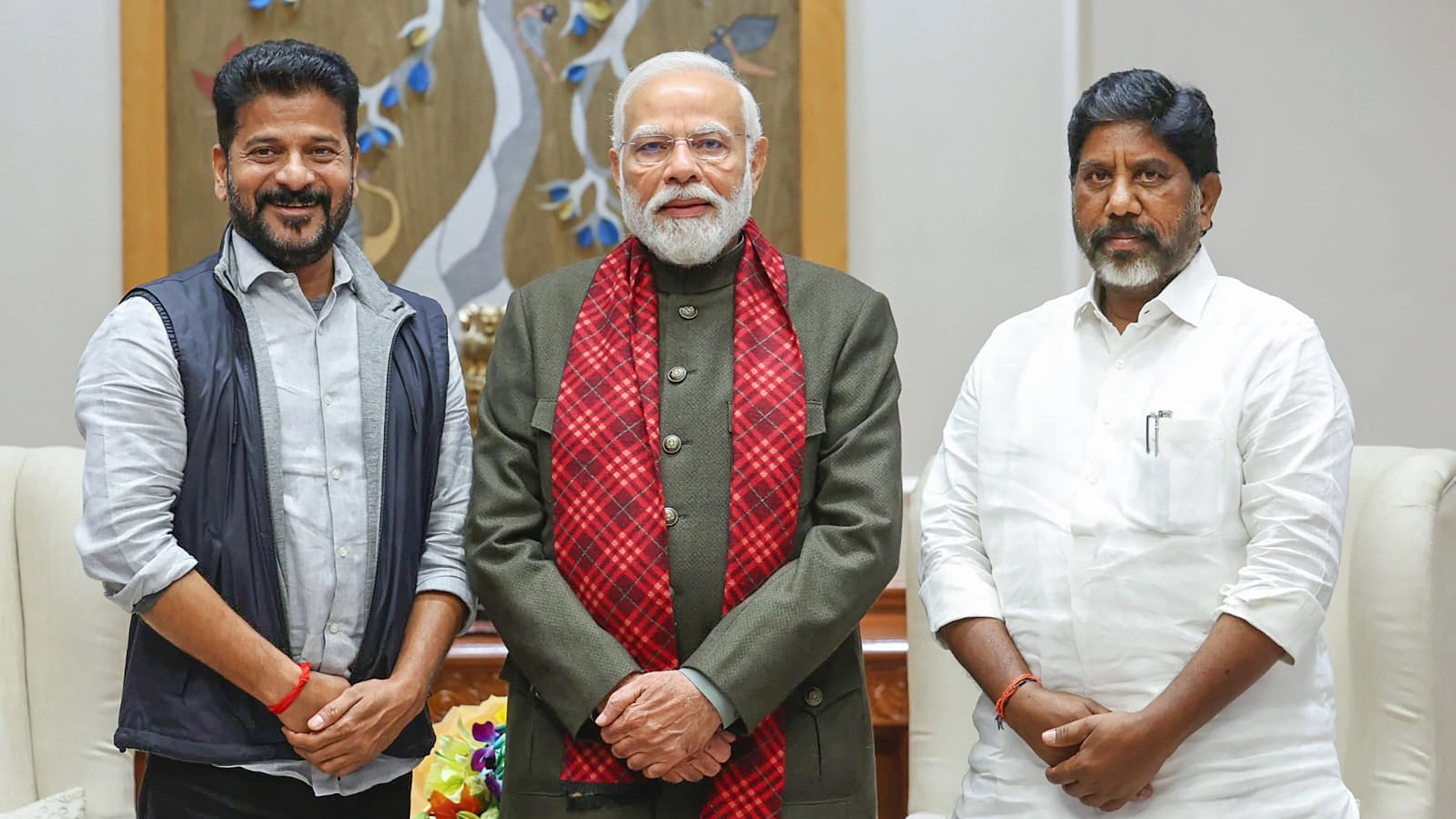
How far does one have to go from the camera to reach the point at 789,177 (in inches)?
142

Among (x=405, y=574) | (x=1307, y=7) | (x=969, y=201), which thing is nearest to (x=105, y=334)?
(x=405, y=574)

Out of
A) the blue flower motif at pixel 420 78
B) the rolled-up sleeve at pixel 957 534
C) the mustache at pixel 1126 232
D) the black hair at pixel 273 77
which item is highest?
the blue flower motif at pixel 420 78

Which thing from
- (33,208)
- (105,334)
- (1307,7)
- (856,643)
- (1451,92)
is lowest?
(856,643)

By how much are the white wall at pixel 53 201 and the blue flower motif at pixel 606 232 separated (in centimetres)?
119

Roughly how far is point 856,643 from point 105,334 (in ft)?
3.78

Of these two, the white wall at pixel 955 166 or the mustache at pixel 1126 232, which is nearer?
the mustache at pixel 1126 232

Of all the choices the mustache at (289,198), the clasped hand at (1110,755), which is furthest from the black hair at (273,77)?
the clasped hand at (1110,755)

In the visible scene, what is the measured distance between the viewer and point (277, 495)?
2.04 metres

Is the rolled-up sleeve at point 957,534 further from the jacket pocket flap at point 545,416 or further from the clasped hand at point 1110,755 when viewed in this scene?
the jacket pocket flap at point 545,416

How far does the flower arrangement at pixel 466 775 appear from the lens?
2.27 m

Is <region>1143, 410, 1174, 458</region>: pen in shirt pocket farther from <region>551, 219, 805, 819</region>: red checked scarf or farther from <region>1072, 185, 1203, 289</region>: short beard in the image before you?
<region>551, 219, 805, 819</region>: red checked scarf

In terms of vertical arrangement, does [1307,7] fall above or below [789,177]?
above

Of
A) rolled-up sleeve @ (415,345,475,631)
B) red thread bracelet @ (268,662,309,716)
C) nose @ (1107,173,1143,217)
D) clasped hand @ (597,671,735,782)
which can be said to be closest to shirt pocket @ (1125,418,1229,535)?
nose @ (1107,173,1143,217)

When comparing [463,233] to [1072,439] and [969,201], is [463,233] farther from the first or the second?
[1072,439]
